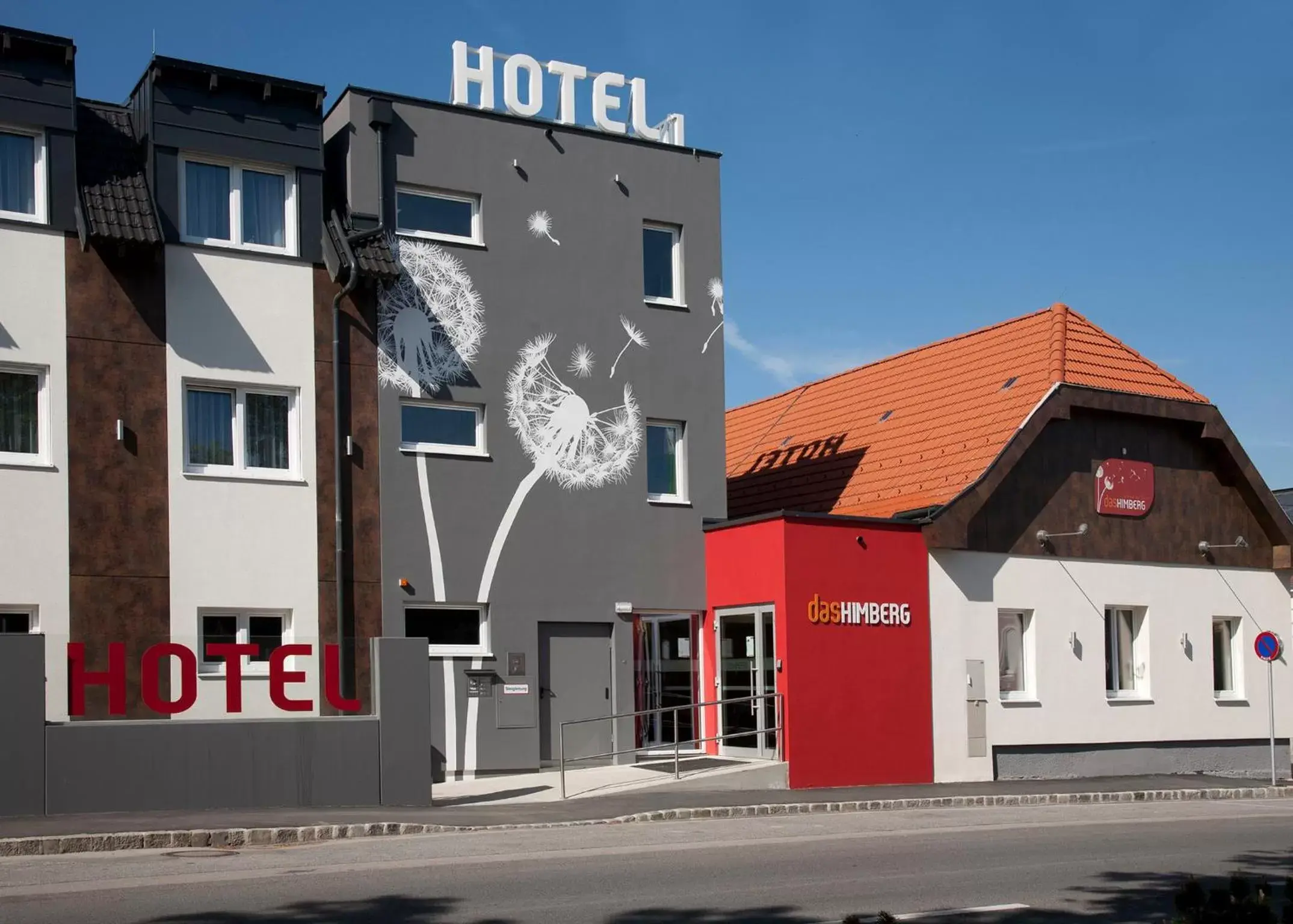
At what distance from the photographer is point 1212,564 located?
2714cm

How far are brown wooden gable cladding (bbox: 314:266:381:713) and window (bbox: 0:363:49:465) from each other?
11.3 feet

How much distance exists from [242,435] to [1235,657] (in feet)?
58.5

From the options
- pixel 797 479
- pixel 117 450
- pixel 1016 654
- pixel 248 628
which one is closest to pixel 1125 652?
pixel 1016 654

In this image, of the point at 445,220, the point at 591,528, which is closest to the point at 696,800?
the point at 591,528

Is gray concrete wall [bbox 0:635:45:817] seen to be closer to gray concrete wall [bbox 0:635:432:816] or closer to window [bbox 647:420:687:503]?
gray concrete wall [bbox 0:635:432:816]

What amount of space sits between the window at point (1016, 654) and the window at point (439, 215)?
33.3ft

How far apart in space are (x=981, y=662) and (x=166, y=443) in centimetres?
1244

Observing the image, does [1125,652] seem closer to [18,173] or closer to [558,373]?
[558,373]

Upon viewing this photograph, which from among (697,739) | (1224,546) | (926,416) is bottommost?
(697,739)

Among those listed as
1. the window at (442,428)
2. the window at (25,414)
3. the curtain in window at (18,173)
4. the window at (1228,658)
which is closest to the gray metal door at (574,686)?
the window at (442,428)

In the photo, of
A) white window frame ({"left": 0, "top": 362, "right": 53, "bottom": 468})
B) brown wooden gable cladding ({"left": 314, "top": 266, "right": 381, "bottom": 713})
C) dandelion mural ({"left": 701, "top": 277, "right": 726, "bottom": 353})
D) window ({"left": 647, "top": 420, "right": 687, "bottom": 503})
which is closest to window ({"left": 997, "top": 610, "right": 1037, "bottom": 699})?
window ({"left": 647, "top": 420, "right": 687, "bottom": 503})

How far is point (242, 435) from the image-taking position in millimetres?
20219

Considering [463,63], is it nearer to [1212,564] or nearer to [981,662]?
[981,662]

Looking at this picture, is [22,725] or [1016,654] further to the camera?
[1016,654]
